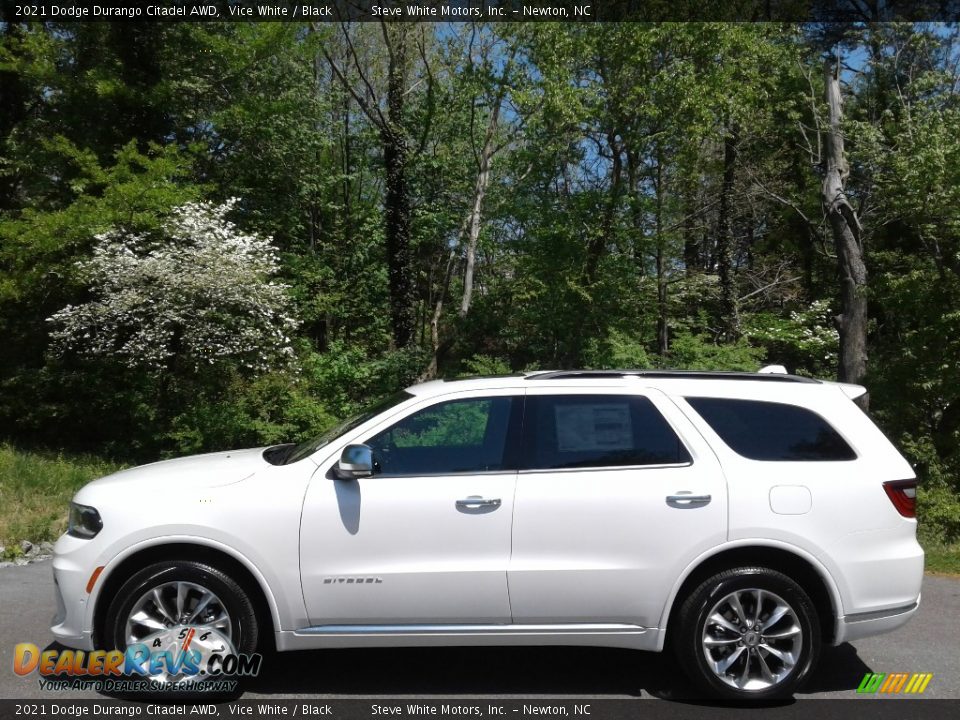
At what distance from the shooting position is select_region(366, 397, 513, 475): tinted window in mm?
5074

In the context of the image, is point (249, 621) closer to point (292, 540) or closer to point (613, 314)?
point (292, 540)

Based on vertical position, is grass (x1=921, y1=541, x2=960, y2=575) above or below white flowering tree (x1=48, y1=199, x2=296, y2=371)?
below

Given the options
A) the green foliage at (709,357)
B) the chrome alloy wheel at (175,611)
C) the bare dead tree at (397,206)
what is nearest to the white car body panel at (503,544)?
the chrome alloy wheel at (175,611)

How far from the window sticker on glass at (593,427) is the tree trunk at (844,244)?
11.2 m

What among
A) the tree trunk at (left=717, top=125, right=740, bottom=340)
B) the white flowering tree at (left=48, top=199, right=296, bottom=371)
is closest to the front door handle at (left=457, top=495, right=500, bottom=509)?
the white flowering tree at (left=48, top=199, right=296, bottom=371)

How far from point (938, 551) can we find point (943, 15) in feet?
32.4

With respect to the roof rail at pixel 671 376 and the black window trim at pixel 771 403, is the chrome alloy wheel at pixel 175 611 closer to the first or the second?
the roof rail at pixel 671 376

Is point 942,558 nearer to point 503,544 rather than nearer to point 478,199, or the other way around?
point 503,544

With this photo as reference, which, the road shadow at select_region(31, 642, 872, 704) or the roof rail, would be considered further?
the roof rail

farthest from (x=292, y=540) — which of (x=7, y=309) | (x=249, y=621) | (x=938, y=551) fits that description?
(x=7, y=309)

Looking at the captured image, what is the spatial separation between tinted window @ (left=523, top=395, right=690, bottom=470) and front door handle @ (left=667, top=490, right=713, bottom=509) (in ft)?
0.73

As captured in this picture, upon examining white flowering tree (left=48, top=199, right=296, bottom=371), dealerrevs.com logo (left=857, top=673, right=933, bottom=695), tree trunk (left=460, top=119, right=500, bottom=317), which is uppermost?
tree trunk (left=460, top=119, right=500, bottom=317)

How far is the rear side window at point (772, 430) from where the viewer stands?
509cm

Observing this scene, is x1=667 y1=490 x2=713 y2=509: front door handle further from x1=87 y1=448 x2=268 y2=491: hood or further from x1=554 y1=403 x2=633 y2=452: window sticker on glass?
x1=87 y1=448 x2=268 y2=491: hood
